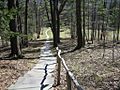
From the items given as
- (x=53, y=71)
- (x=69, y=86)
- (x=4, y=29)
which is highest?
(x=4, y=29)

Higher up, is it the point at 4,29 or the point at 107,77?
the point at 4,29

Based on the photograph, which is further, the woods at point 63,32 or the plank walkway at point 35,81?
the woods at point 63,32

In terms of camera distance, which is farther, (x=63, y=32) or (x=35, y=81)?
(x=63, y=32)

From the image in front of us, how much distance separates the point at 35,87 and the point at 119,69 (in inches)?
186

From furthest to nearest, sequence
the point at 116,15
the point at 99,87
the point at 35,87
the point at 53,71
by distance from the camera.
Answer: the point at 116,15 < the point at 53,71 < the point at 35,87 < the point at 99,87

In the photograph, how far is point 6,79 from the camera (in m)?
14.3

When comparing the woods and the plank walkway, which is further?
the woods

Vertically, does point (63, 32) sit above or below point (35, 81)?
below

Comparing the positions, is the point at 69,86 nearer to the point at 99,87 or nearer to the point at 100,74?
the point at 99,87

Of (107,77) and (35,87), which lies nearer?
(35,87)

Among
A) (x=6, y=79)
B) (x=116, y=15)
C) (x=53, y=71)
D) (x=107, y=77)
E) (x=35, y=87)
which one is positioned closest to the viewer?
(x=35, y=87)

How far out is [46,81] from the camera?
13.5 metres

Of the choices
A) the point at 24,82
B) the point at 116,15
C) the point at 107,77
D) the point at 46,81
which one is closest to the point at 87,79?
the point at 107,77

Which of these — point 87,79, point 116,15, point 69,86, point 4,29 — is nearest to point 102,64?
point 87,79
